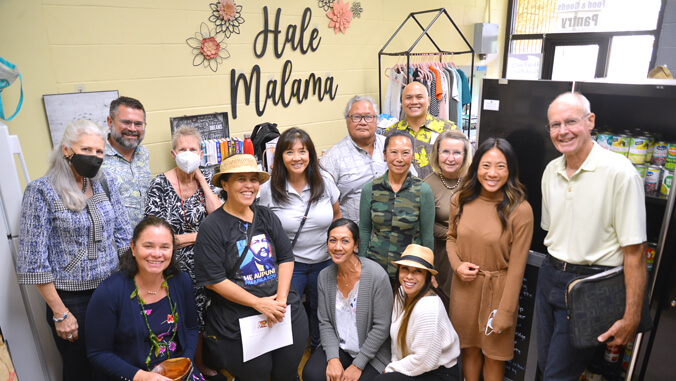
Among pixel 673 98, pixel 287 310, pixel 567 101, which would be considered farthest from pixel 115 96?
pixel 673 98

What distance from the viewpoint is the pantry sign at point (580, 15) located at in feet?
18.2

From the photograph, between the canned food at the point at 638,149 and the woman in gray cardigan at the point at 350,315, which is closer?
the canned food at the point at 638,149

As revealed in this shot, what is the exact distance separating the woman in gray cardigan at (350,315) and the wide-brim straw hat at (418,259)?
0.21m

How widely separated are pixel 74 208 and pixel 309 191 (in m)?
1.18

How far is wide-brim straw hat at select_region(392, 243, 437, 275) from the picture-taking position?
2107 millimetres

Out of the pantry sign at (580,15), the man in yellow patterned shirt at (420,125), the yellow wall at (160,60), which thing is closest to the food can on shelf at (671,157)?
the man in yellow patterned shirt at (420,125)

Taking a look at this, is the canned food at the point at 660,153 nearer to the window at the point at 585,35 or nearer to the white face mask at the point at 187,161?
the white face mask at the point at 187,161

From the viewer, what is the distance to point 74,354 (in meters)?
2.10

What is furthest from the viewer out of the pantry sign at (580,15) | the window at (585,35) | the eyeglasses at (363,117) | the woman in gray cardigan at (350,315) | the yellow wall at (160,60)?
the pantry sign at (580,15)

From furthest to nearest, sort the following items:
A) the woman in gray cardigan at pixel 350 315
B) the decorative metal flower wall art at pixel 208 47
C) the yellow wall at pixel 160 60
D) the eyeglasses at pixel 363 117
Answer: the decorative metal flower wall art at pixel 208 47, the eyeglasses at pixel 363 117, the yellow wall at pixel 160 60, the woman in gray cardigan at pixel 350 315

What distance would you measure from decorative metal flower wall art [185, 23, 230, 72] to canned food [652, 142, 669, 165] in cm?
303

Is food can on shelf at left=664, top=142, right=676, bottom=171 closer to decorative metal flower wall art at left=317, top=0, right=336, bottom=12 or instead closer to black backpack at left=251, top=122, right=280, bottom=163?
black backpack at left=251, top=122, right=280, bottom=163

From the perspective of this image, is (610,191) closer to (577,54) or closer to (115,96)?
(115,96)

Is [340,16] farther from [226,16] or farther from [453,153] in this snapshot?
[453,153]
